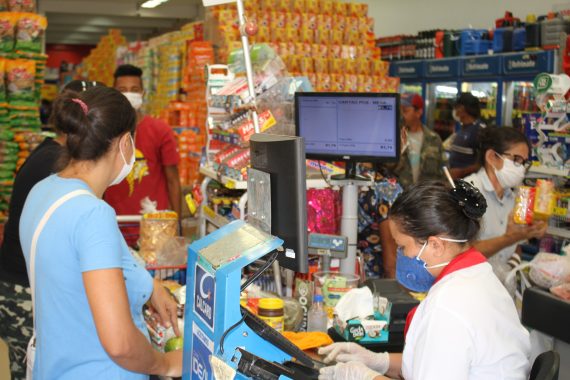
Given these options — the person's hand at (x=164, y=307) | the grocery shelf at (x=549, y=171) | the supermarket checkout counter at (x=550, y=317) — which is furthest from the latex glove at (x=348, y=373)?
the grocery shelf at (x=549, y=171)

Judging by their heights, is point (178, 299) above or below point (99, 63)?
below

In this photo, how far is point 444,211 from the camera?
218 cm

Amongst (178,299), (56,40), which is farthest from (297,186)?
(56,40)

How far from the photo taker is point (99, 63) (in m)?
15.7

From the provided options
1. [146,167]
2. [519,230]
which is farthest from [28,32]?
[519,230]

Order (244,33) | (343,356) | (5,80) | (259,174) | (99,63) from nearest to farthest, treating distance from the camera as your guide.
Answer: (259,174) < (343,356) < (244,33) < (5,80) < (99,63)

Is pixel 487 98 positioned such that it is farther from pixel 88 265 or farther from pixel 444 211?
pixel 88 265

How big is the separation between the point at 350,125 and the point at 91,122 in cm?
155

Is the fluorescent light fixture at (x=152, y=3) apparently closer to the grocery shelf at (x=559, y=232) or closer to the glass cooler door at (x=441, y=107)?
the glass cooler door at (x=441, y=107)

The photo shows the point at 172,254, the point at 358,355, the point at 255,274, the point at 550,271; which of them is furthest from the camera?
the point at 172,254

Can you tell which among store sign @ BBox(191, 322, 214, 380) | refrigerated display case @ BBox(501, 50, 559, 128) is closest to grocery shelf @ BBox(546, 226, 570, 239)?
store sign @ BBox(191, 322, 214, 380)

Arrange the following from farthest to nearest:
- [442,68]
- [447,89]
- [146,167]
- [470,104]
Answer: [447,89]
[442,68]
[470,104]
[146,167]

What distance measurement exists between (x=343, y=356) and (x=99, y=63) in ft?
47.0

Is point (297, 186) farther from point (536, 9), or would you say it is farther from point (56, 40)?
point (56, 40)
